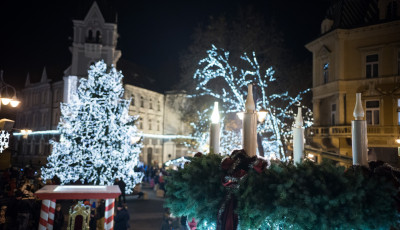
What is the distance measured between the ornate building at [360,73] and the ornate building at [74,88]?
63.4 feet

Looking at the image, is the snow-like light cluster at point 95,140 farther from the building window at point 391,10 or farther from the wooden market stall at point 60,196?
the building window at point 391,10

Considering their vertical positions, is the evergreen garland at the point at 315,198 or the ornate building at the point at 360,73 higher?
the ornate building at the point at 360,73

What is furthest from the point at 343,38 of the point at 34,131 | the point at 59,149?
the point at 34,131

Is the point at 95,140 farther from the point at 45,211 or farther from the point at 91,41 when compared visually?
the point at 91,41

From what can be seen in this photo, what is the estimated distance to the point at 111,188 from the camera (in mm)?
8055

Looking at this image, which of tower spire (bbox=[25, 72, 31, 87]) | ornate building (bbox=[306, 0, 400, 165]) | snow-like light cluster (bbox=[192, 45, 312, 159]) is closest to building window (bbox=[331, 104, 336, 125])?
ornate building (bbox=[306, 0, 400, 165])

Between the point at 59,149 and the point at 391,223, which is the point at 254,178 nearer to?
the point at 391,223

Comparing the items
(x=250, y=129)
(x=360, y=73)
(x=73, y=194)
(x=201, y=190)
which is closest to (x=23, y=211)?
(x=73, y=194)

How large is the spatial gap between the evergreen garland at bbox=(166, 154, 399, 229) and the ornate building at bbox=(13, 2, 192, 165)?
38768mm

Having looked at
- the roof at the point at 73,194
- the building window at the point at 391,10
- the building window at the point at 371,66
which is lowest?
the roof at the point at 73,194

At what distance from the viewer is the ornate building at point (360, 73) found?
22.3 m

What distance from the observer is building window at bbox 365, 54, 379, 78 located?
23.3m

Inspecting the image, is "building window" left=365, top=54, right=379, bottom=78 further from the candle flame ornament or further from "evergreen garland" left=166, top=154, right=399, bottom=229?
"evergreen garland" left=166, top=154, right=399, bottom=229

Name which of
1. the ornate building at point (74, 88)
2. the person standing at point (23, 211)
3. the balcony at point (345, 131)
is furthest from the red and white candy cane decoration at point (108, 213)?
the ornate building at point (74, 88)
